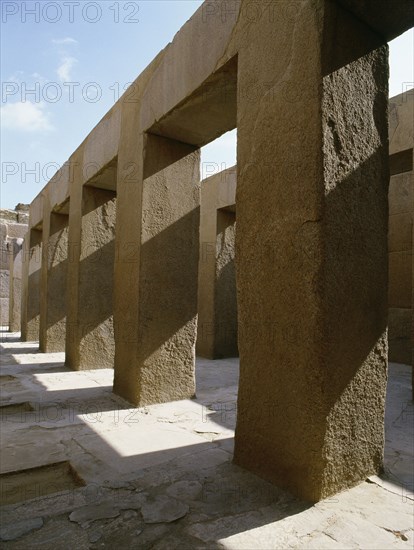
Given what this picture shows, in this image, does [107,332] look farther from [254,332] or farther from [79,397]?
[254,332]

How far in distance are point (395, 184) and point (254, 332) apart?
241 inches

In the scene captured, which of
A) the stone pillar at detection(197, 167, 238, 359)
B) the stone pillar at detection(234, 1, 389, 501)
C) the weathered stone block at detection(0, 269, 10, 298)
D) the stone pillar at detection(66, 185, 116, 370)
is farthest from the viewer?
the weathered stone block at detection(0, 269, 10, 298)

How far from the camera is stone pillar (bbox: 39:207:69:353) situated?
7.89 metres

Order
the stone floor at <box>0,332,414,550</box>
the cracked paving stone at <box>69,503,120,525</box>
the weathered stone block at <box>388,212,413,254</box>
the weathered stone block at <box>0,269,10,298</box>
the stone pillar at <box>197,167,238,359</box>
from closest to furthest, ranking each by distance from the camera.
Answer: the stone floor at <box>0,332,414,550</box>
the cracked paving stone at <box>69,503,120,525</box>
the weathered stone block at <box>388,212,413,254</box>
the stone pillar at <box>197,167,238,359</box>
the weathered stone block at <box>0,269,10,298</box>

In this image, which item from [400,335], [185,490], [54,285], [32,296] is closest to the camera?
[185,490]

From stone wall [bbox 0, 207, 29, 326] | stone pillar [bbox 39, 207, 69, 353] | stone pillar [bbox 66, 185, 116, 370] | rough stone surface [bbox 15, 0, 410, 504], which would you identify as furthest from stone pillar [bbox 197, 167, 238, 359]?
stone wall [bbox 0, 207, 29, 326]

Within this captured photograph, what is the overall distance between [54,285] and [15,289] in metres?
5.82

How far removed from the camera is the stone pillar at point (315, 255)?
7.01ft

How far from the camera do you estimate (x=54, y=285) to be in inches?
314

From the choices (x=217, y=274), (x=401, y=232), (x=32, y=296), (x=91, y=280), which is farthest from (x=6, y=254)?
(x=401, y=232)

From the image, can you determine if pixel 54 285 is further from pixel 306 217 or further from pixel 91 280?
pixel 306 217

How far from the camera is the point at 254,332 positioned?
254 centimetres

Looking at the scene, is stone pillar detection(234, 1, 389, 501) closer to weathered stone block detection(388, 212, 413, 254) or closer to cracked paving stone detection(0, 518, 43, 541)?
cracked paving stone detection(0, 518, 43, 541)

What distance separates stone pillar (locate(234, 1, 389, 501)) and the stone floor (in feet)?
0.58
